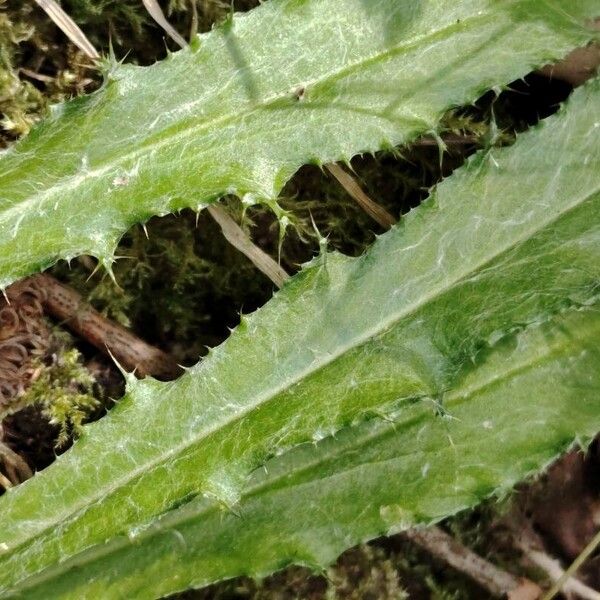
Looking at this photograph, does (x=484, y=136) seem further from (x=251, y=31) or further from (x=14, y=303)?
(x=14, y=303)

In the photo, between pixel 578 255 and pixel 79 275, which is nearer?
pixel 578 255

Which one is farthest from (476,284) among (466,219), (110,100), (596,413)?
(110,100)

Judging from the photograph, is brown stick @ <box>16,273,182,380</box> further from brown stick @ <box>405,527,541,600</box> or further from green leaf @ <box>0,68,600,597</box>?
brown stick @ <box>405,527,541,600</box>

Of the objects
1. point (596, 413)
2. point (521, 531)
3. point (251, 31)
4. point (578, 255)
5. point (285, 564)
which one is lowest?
point (521, 531)

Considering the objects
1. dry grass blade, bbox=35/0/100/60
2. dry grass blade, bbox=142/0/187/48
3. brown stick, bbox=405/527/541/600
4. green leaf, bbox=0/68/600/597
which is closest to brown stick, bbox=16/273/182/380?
green leaf, bbox=0/68/600/597

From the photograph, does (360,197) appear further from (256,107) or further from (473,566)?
(473,566)

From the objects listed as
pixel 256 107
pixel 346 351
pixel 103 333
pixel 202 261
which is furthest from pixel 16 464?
pixel 256 107
